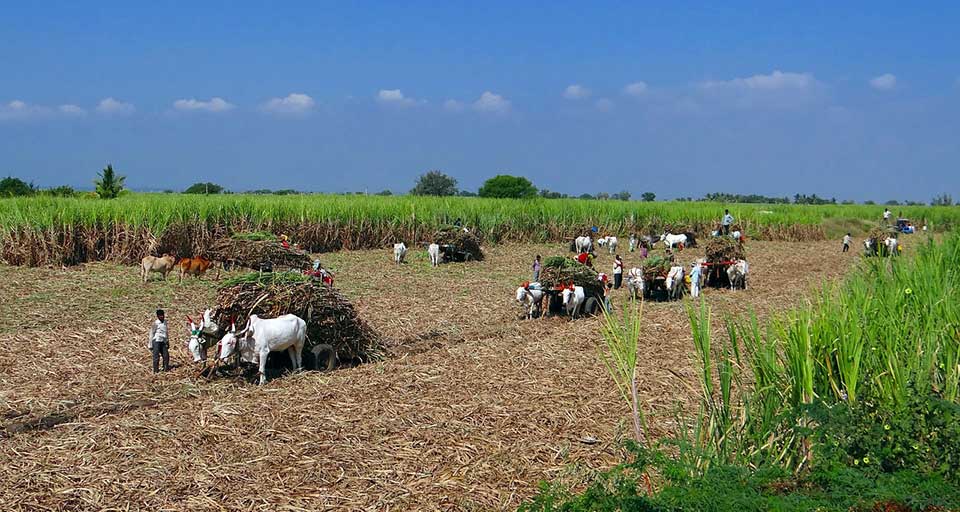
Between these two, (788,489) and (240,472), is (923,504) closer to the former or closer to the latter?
(788,489)

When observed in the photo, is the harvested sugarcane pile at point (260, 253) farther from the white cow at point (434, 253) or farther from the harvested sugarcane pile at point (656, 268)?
the harvested sugarcane pile at point (656, 268)

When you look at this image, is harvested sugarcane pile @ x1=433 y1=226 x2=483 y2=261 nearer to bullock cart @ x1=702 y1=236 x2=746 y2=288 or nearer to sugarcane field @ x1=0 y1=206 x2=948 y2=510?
sugarcane field @ x1=0 y1=206 x2=948 y2=510

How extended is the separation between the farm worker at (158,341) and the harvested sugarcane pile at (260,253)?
6446 millimetres

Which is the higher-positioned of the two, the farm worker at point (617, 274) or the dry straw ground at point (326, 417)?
the farm worker at point (617, 274)

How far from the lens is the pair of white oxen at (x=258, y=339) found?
9484 millimetres

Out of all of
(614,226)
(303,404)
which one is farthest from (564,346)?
(614,226)

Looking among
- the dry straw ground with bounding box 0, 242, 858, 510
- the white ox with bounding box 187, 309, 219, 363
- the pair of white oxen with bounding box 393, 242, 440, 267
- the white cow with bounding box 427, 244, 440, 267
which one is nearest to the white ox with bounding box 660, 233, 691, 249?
the pair of white oxen with bounding box 393, 242, 440, 267

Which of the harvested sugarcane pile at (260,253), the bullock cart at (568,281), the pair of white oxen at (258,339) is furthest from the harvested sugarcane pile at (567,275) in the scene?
the pair of white oxen at (258,339)

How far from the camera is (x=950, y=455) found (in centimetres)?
557

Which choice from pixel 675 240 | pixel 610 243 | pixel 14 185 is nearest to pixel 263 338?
pixel 610 243

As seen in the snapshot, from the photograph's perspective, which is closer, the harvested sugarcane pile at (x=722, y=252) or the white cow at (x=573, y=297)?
the white cow at (x=573, y=297)

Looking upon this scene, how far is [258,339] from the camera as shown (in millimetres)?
9492

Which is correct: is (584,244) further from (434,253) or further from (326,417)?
(326,417)

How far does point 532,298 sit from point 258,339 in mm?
5803
